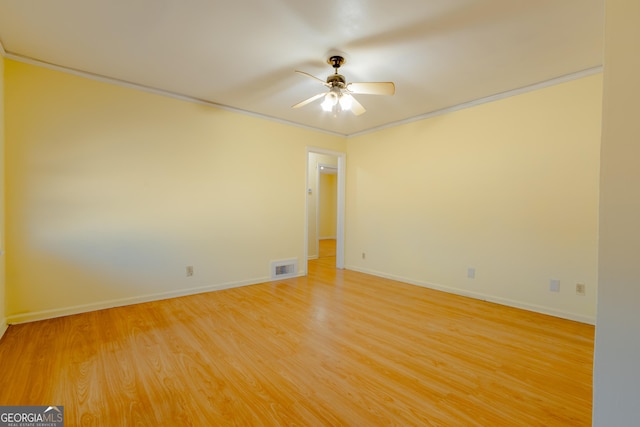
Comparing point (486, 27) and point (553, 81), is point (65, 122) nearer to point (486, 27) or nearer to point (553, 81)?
point (486, 27)

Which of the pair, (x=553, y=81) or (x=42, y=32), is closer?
(x=42, y=32)

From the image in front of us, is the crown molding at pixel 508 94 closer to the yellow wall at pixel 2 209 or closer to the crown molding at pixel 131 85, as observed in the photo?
the crown molding at pixel 131 85

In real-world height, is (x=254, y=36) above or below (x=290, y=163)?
above

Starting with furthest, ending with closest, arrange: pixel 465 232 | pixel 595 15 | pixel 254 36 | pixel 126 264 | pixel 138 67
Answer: pixel 465 232 < pixel 126 264 < pixel 138 67 < pixel 254 36 < pixel 595 15

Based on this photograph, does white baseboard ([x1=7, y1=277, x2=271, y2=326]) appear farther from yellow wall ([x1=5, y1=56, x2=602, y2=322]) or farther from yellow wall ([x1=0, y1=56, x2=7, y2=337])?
yellow wall ([x1=0, y1=56, x2=7, y2=337])

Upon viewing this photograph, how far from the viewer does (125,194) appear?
3074 mm

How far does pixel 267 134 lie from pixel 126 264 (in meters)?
2.54

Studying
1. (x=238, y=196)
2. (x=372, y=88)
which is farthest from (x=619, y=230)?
(x=238, y=196)

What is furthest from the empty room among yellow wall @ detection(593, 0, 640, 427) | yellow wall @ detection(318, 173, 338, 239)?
yellow wall @ detection(318, 173, 338, 239)

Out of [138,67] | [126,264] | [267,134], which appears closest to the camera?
[138,67]

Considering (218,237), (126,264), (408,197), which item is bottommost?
(126,264)

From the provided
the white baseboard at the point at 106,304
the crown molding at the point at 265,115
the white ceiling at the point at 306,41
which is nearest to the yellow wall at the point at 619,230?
the white ceiling at the point at 306,41

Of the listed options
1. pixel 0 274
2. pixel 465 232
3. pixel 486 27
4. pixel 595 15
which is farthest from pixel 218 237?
pixel 595 15

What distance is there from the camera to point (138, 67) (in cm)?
272
